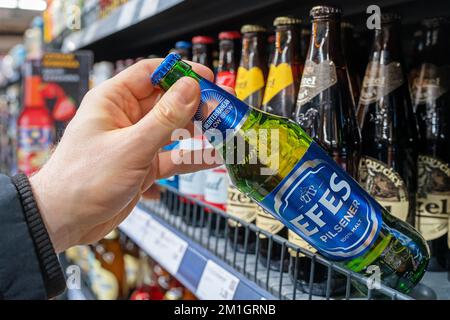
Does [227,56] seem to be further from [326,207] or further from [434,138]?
[326,207]

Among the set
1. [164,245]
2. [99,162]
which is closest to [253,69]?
[164,245]

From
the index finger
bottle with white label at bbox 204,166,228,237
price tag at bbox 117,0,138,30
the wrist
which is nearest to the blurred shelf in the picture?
price tag at bbox 117,0,138,30

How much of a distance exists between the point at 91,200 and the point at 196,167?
0.28m

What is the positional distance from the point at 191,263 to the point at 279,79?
0.42 metres

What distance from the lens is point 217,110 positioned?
0.67 meters

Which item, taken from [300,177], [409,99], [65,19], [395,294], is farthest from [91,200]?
[65,19]

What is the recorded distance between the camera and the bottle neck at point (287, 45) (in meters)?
0.97

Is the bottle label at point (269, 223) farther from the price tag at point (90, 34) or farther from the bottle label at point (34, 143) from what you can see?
the bottle label at point (34, 143)

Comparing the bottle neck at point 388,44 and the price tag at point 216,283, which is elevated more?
the bottle neck at point 388,44

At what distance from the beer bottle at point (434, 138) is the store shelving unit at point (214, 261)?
17 centimetres

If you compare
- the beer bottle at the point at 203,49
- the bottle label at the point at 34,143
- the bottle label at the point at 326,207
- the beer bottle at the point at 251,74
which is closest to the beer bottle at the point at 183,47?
the beer bottle at the point at 203,49

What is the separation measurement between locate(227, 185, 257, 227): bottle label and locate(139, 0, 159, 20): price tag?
42cm

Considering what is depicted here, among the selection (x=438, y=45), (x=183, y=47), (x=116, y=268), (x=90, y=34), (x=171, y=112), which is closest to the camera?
(x=171, y=112)

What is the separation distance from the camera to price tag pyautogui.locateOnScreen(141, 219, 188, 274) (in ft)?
3.77
